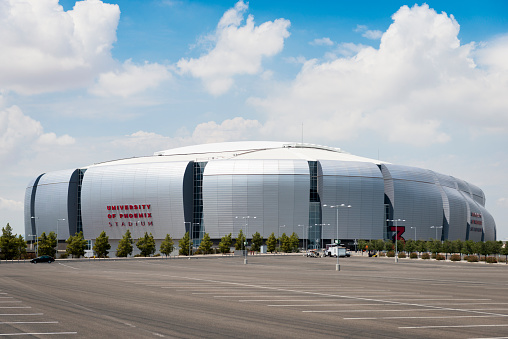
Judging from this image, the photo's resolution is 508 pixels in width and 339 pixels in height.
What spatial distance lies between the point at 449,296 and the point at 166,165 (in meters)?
136

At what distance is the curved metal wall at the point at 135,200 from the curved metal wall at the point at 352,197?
40917mm

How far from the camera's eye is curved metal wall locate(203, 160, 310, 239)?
15300 centimetres

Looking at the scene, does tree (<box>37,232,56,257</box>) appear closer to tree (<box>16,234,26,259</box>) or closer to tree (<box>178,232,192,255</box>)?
tree (<box>16,234,26,259</box>)

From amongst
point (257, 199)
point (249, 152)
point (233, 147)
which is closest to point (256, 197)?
point (257, 199)

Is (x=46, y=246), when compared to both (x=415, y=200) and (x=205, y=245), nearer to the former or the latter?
(x=205, y=245)

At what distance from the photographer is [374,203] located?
157750mm

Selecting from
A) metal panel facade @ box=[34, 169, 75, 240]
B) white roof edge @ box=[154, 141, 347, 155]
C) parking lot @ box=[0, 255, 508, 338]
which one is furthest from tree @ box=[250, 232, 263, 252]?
parking lot @ box=[0, 255, 508, 338]

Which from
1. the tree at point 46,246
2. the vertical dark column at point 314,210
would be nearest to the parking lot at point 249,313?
the tree at point 46,246

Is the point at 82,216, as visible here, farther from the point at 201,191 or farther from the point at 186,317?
the point at 186,317

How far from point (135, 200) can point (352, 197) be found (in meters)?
62.8

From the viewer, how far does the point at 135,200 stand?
159250 millimetres

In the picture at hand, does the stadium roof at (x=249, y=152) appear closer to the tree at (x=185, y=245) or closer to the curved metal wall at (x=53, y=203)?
the curved metal wall at (x=53, y=203)

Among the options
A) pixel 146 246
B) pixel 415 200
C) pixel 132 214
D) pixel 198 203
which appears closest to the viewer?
pixel 146 246

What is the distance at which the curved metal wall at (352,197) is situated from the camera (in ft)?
509
